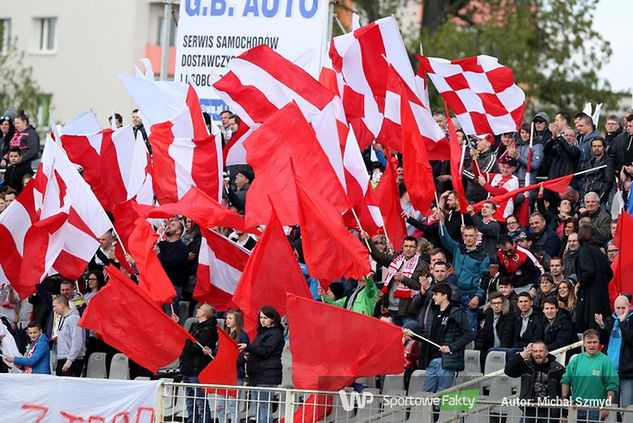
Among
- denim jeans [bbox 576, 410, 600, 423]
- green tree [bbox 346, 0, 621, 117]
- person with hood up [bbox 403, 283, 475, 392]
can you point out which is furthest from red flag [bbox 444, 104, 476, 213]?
green tree [bbox 346, 0, 621, 117]

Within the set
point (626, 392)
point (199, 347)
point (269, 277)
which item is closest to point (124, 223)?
point (199, 347)

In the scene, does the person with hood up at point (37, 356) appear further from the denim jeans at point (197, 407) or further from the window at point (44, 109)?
the window at point (44, 109)

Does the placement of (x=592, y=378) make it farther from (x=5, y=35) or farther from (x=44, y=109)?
(x=5, y=35)

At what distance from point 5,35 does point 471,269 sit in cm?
4227

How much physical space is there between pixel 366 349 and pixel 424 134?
4397 millimetres

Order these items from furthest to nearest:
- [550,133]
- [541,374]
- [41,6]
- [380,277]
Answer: [41,6] < [550,133] < [380,277] < [541,374]

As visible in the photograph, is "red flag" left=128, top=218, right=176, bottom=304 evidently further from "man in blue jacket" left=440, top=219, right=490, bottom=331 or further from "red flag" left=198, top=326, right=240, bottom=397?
"man in blue jacket" left=440, top=219, right=490, bottom=331

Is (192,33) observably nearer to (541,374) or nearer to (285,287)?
(285,287)

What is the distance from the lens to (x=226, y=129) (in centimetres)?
2511

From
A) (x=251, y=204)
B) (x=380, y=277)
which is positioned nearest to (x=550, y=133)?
(x=380, y=277)

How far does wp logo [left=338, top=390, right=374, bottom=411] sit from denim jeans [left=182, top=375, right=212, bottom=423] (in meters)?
1.73

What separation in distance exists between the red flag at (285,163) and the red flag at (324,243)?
1.56 feet

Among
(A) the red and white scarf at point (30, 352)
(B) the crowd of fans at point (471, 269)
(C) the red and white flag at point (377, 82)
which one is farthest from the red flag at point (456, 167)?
(A) the red and white scarf at point (30, 352)

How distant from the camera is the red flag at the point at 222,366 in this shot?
18766mm
